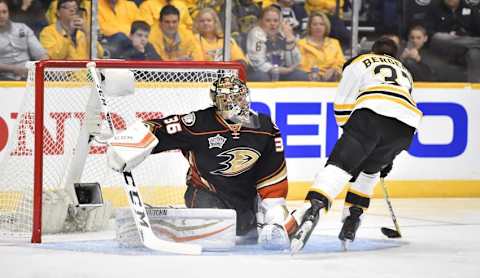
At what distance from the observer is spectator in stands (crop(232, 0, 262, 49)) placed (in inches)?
327

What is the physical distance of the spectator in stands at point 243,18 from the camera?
27.3 feet

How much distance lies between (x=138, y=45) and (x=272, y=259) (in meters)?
3.27

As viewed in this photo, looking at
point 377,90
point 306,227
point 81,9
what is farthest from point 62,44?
point 306,227

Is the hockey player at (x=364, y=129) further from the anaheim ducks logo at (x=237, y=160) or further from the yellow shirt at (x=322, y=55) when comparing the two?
the yellow shirt at (x=322, y=55)

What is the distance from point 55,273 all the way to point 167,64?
5.28ft

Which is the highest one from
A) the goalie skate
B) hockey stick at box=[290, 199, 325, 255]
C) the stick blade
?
hockey stick at box=[290, 199, 325, 255]

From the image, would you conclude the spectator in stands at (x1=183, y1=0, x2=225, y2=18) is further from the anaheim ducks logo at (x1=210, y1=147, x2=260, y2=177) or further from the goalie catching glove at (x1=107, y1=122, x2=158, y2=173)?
the goalie catching glove at (x1=107, y1=122, x2=158, y2=173)

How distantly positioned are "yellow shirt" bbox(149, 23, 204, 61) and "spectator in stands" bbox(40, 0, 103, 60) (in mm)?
510

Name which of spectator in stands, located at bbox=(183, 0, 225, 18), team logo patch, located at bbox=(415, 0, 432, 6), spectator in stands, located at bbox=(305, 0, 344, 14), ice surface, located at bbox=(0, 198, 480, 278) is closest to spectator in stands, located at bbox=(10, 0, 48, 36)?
spectator in stands, located at bbox=(183, 0, 225, 18)

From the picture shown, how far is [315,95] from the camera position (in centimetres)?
828

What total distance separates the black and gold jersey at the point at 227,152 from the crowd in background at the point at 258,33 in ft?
7.33

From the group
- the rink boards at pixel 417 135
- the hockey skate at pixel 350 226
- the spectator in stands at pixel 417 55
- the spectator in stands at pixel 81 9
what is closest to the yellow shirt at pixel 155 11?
the spectator in stands at pixel 81 9

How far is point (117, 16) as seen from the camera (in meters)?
7.97

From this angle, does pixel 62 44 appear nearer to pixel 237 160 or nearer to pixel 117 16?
pixel 117 16
